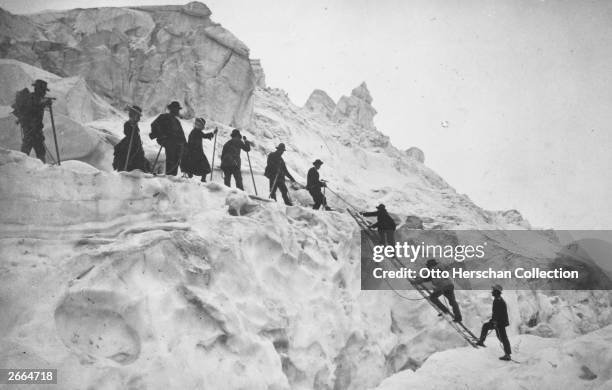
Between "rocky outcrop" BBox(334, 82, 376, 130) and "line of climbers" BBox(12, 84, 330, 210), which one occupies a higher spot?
"rocky outcrop" BBox(334, 82, 376, 130)

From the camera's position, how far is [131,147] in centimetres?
761

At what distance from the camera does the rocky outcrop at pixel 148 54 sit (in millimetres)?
23031

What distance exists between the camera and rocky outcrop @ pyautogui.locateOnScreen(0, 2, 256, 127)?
2303 cm

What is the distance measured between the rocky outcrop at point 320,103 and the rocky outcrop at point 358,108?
147 centimetres

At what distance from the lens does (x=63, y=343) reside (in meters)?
4.42

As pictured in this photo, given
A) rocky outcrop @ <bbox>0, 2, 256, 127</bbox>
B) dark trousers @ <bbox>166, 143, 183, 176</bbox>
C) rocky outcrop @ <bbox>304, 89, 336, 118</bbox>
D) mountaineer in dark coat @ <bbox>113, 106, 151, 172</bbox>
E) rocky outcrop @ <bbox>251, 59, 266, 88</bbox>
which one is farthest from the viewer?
rocky outcrop @ <bbox>304, 89, 336, 118</bbox>

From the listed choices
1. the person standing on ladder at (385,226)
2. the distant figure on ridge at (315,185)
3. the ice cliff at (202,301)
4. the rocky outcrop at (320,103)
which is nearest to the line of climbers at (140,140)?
the ice cliff at (202,301)

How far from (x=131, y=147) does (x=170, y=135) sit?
75 cm

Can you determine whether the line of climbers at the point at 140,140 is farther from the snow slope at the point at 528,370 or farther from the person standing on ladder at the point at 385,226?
the snow slope at the point at 528,370

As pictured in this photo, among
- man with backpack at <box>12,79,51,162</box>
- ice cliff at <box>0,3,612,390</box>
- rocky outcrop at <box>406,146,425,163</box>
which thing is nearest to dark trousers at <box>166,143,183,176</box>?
ice cliff at <box>0,3,612,390</box>

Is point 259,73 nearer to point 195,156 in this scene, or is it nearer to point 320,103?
point 320,103

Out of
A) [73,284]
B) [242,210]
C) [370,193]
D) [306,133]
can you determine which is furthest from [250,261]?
[306,133]

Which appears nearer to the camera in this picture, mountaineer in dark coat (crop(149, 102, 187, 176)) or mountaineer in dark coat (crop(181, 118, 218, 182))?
mountaineer in dark coat (crop(149, 102, 187, 176))

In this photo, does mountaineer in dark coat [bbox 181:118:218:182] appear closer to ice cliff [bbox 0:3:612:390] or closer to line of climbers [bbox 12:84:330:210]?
line of climbers [bbox 12:84:330:210]
